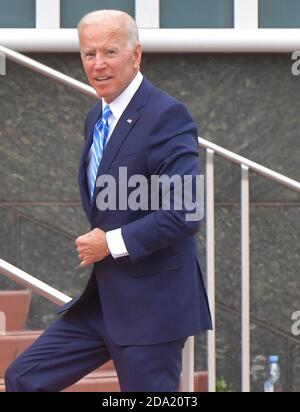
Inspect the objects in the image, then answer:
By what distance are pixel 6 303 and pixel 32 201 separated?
0.73 meters

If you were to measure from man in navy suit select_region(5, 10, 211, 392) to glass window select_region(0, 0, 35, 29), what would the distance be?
3.23 metres

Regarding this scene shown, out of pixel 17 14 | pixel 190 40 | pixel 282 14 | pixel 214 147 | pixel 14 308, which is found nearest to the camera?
pixel 214 147

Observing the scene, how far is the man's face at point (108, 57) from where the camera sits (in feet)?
14.3

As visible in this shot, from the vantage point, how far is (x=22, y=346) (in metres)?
6.11

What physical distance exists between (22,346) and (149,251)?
78.7 inches

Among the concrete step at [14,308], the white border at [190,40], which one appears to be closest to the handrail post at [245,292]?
the concrete step at [14,308]

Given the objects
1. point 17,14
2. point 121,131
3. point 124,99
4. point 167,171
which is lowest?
point 167,171

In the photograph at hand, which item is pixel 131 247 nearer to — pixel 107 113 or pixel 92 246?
pixel 92 246

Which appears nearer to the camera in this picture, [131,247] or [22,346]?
[131,247]

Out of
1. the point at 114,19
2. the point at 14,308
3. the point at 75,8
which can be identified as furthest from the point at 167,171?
the point at 75,8

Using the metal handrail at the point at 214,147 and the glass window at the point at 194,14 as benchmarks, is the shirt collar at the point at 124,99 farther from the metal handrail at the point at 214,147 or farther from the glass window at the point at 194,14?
the glass window at the point at 194,14

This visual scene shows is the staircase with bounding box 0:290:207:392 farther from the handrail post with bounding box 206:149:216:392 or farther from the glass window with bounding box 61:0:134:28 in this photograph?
the glass window with bounding box 61:0:134:28

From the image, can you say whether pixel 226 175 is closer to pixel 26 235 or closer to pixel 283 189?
pixel 283 189

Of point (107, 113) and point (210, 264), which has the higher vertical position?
point (107, 113)
